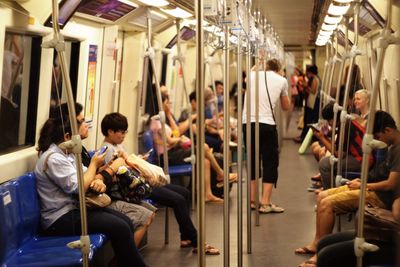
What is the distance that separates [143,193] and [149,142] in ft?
8.44

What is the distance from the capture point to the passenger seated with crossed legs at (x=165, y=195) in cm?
612

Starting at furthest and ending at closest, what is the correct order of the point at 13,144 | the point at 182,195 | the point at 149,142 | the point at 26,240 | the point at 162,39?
the point at 162,39
the point at 149,142
the point at 182,195
the point at 13,144
the point at 26,240

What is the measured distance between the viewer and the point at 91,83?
743 cm

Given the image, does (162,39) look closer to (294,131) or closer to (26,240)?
(26,240)

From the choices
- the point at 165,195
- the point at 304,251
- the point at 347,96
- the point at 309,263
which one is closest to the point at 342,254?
the point at 309,263

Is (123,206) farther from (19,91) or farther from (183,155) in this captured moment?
(183,155)

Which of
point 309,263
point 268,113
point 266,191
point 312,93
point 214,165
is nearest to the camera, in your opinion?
point 309,263

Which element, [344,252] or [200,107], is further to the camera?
[344,252]

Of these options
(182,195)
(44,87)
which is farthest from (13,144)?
(182,195)

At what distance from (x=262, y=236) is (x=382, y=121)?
4079mm

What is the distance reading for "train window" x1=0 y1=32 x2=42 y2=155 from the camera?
5.27 metres

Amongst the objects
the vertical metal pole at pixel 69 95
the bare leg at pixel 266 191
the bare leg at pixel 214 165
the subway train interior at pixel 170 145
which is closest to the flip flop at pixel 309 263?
the subway train interior at pixel 170 145

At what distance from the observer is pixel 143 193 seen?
5.61 metres

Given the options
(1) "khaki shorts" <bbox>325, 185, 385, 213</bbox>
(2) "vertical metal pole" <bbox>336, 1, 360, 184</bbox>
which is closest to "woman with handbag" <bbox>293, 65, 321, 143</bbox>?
(2) "vertical metal pole" <bbox>336, 1, 360, 184</bbox>
